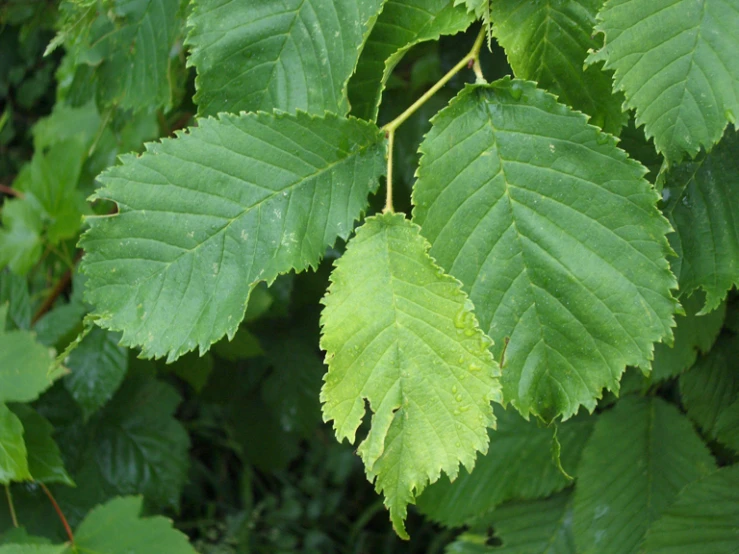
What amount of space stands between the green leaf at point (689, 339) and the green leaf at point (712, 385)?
0.06m

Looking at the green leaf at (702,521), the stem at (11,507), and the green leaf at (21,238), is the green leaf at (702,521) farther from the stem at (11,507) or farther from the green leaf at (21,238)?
the green leaf at (21,238)

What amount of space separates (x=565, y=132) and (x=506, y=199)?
9cm

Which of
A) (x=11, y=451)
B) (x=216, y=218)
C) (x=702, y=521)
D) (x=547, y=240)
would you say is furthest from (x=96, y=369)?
(x=702, y=521)

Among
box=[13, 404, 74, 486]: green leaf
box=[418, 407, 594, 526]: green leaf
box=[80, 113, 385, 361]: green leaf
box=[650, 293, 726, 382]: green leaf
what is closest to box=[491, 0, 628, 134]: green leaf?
box=[80, 113, 385, 361]: green leaf

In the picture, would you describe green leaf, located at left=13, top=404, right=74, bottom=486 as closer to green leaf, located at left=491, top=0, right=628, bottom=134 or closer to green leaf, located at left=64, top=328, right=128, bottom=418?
green leaf, located at left=64, top=328, right=128, bottom=418

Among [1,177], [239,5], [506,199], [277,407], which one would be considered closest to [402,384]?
[506,199]

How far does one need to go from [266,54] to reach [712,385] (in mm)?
864

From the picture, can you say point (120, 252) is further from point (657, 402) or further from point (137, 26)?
point (657, 402)

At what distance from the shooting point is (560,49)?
713 mm

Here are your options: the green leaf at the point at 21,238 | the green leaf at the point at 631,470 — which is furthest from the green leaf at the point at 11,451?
the green leaf at the point at 631,470

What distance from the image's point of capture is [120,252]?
2.35 feet

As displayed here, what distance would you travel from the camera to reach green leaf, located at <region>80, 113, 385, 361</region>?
0.70 meters

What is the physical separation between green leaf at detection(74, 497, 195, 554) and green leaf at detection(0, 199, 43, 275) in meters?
0.60

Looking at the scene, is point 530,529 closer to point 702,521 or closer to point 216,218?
point 702,521
